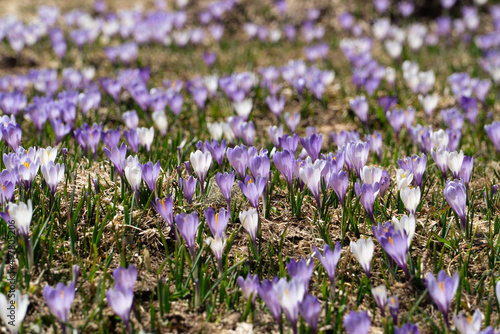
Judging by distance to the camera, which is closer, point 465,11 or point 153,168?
point 153,168

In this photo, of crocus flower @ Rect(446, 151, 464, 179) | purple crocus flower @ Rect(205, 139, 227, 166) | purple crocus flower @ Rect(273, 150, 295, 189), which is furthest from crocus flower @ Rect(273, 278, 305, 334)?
crocus flower @ Rect(446, 151, 464, 179)

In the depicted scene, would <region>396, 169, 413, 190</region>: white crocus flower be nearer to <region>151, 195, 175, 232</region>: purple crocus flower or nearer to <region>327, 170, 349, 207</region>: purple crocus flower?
<region>327, 170, 349, 207</region>: purple crocus flower

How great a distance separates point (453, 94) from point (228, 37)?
4.06 m

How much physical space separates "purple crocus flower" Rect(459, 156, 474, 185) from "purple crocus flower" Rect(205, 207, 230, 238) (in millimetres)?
1269

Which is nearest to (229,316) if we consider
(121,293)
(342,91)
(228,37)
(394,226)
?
(121,293)

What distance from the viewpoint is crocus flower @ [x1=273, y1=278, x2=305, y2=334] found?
6.07 feet

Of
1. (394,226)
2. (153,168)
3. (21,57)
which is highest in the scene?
(21,57)

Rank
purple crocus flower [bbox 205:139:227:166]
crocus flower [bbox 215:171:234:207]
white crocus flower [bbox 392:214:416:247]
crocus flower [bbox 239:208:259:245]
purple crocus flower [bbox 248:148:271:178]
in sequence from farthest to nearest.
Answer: purple crocus flower [bbox 205:139:227:166] → purple crocus flower [bbox 248:148:271:178] → crocus flower [bbox 215:171:234:207] → crocus flower [bbox 239:208:259:245] → white crocus flower [bbox 392:214:416:247]

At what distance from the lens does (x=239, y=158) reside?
268 centimetres

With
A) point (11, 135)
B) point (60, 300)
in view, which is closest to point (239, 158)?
point (60, 300)

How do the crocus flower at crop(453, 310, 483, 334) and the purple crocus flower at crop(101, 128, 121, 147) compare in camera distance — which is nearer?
the crocus flower at crop(453, 310, 483, 334)

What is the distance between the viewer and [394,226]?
2248 millimetres

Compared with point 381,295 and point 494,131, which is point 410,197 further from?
point 494,131

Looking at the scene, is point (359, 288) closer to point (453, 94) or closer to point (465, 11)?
point (453, 94)
